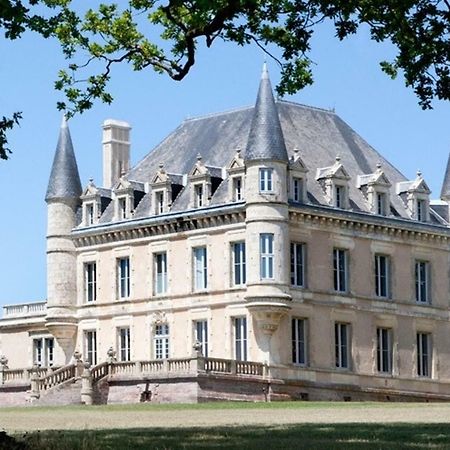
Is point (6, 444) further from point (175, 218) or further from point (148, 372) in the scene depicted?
point (175, 218)

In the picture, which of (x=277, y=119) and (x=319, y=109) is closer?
(x=277, y=119)

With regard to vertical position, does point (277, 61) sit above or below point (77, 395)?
above

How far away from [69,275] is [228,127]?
32.8 feet

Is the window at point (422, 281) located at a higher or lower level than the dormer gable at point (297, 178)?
lower

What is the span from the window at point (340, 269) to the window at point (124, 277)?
31.5 ft

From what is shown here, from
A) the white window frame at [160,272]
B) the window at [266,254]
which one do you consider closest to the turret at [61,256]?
the white window frame at [160,272]

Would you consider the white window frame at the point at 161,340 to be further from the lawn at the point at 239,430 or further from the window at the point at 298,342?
the lawn at the point at 239,430

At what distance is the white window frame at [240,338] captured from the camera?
76875mm

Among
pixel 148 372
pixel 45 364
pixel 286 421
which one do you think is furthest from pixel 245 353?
pixel 286 421

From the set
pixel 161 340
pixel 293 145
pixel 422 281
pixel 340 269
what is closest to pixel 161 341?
pixel 161 340

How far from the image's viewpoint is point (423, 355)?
83312 millimetres

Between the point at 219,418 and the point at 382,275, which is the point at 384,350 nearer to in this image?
the point at 382,275

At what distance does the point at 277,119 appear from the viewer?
76.9 meters

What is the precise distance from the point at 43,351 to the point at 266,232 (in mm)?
20063
